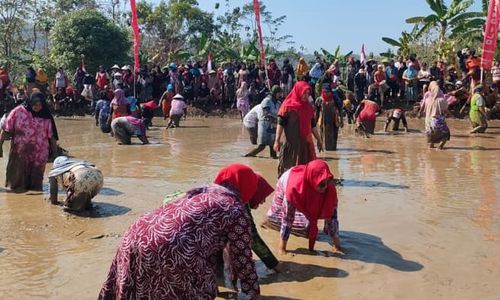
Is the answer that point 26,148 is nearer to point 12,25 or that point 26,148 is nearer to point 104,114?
point 104,114

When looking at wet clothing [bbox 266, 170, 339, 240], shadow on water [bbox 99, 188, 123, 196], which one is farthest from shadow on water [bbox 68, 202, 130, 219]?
wet clothing [bbox 266, 170, 339, 240]

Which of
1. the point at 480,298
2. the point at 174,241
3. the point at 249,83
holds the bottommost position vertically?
the point at 480,298

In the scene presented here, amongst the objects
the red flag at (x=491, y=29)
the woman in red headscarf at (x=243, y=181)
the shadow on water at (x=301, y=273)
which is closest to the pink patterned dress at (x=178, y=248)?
the woman in red headscarf at (x=243, y=181)

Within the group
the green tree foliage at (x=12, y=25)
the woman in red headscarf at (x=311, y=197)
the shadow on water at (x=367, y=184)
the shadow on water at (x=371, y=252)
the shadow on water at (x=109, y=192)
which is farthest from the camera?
the green tree foliage at (x=12, y=25)

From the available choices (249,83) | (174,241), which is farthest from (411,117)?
(174,241)

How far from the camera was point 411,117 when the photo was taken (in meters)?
19.9

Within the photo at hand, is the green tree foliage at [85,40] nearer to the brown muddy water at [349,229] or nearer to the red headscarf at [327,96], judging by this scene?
the brown muddy water at [349,229]

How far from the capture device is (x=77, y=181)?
6.99 metres

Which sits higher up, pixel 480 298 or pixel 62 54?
pixel 62 54

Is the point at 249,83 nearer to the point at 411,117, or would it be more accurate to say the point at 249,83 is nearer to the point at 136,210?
the point at 411,117

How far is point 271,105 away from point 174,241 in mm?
7928

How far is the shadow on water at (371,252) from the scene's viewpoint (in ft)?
17.3

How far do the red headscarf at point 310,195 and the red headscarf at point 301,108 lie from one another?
8.35 ft

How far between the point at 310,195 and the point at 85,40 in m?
Result: 21.2
